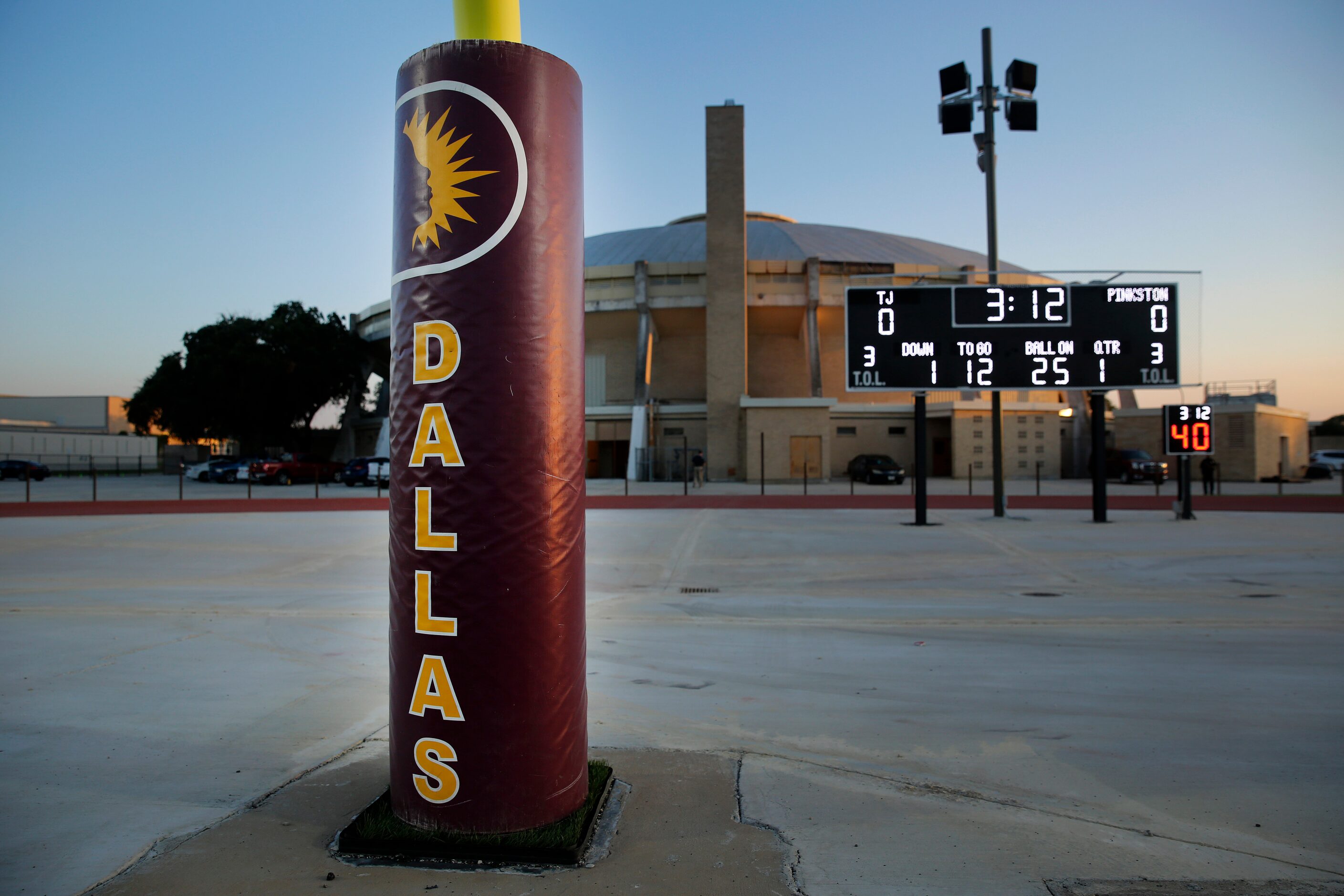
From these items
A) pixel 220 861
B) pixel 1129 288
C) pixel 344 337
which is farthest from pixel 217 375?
pixel 220 861

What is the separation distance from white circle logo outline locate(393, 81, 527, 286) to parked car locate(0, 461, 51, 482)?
171ft

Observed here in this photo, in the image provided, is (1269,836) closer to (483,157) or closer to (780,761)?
(780,761)

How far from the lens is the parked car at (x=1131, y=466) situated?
3712 centimetres

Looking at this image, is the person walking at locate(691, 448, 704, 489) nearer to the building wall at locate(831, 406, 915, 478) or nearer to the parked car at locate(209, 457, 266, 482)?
the building wall at locate(831, 406, 915, 478)

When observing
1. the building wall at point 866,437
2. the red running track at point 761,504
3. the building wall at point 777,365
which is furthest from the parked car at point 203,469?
the building wall at point 866,437

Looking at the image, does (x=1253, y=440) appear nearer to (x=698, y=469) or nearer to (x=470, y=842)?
(x=698, y=469)

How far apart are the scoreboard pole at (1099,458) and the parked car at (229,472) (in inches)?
1468

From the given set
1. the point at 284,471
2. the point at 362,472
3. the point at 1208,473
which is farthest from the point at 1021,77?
the point at 284,471

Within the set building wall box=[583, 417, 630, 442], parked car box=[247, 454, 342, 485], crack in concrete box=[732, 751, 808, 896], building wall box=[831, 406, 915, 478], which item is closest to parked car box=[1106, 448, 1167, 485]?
building wall box=[831, 406, 915, 478]

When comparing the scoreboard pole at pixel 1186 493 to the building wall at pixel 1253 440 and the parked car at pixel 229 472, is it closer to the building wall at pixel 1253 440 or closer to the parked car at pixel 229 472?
the building wall at pixel 1253 440

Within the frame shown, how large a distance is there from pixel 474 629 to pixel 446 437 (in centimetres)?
74

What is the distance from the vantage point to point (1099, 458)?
725 inches

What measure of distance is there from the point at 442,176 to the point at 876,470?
117 ft

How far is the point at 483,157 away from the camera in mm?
3240
